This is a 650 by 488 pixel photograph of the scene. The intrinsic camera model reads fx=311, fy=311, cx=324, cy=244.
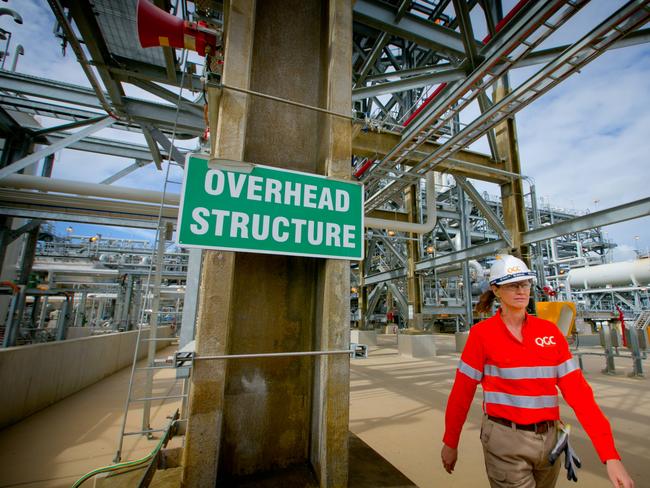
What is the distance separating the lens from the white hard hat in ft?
6.70

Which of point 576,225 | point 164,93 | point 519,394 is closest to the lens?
point 519,394

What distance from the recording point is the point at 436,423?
4750 mm

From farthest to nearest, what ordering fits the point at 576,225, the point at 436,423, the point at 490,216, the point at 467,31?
the point at 490,216
the point at 576,225
the point at 467,31
the point at 436,423

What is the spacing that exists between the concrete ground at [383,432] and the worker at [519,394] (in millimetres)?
1641

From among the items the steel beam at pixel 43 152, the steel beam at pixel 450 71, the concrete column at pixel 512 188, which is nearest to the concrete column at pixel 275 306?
the steel beam at pixel 450 71

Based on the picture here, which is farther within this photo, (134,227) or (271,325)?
(134,227)

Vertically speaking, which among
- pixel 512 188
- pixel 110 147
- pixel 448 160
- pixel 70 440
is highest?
pixel 110 147

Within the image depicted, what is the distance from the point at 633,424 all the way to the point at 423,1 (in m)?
Answer: 11.2

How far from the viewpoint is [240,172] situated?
179 cm

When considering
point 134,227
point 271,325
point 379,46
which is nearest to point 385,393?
point 271,325

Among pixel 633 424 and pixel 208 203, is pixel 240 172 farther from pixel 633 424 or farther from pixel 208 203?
pixel 633 424

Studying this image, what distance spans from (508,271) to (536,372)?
0.63 metres

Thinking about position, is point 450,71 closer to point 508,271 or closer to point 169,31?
point 169,31

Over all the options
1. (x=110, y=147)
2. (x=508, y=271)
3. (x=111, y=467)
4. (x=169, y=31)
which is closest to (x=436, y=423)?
(x=508, y=271)
